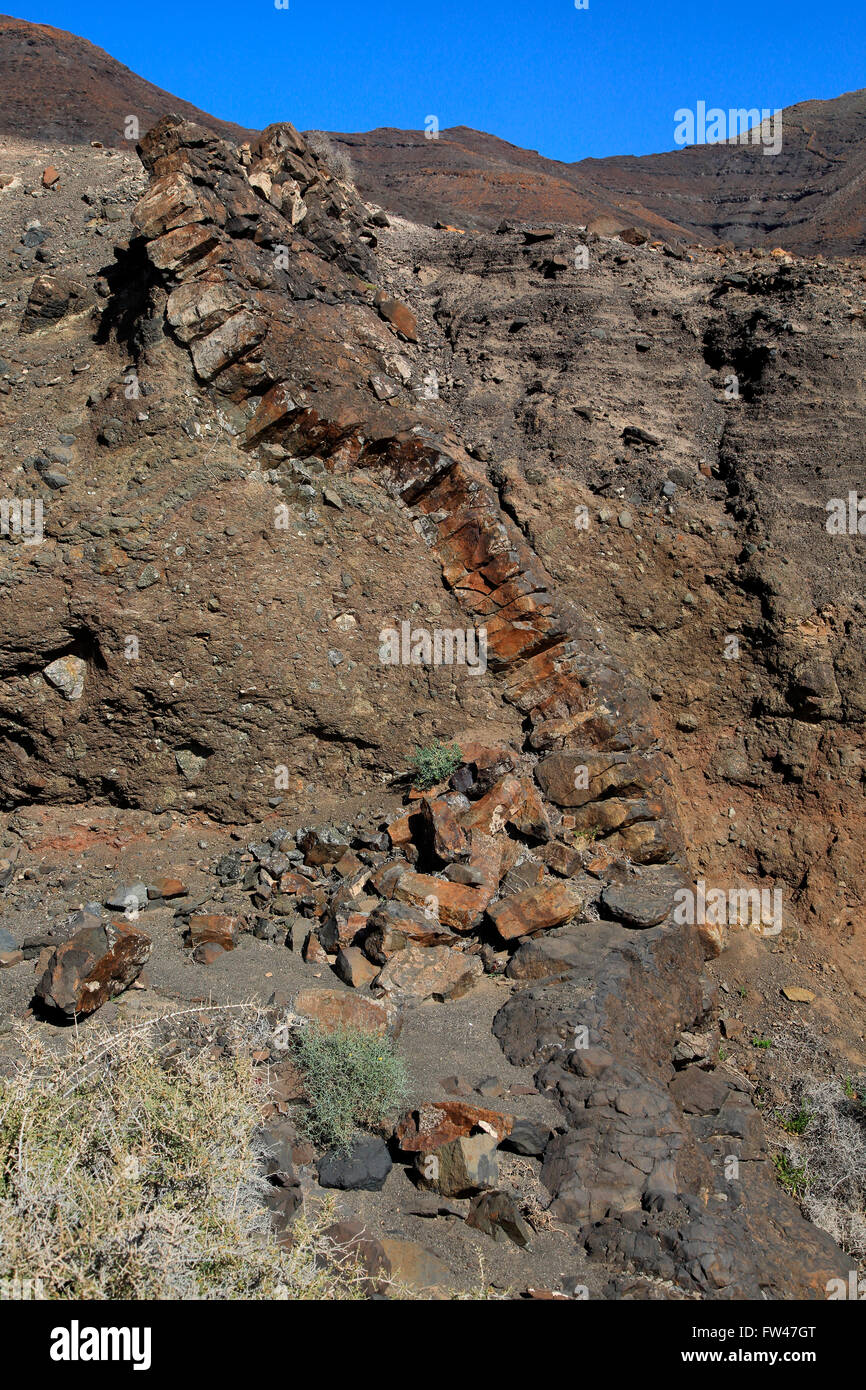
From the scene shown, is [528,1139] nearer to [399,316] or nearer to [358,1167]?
[358,1167]

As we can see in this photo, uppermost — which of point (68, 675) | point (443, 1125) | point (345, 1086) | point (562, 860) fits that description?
point (68, 675)

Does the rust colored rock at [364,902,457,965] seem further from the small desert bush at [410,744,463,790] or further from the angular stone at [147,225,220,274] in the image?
the angular stone at [147,225,220,274]

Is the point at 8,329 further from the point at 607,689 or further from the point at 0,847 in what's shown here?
the point at 607,689

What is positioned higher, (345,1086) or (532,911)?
(532,911)

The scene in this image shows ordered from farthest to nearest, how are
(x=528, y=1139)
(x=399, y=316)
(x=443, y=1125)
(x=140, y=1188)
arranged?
(x=399, y=316) → (x=528, y=1139) → (x=443, y=1125) → (x=140, y=1188)

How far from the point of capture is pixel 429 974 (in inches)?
Answer: 226

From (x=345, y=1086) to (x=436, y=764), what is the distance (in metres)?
3.03

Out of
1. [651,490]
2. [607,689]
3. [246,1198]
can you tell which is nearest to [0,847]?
[246,1198]

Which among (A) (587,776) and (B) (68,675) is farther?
(A) (587,776)

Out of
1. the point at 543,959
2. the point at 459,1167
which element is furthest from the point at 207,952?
the point at 459,1167

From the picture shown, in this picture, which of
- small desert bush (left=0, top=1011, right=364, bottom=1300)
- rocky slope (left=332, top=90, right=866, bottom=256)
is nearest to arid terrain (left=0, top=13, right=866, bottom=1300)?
small desert bush (left=0, top=1011, right=364, bottom=1300)

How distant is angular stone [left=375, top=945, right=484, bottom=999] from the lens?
18.5 ft

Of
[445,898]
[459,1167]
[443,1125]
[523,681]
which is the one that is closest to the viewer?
[459,1167]

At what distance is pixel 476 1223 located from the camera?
160 inches
